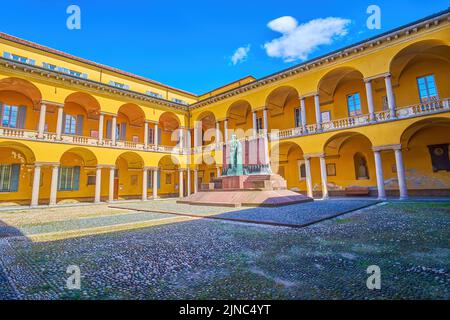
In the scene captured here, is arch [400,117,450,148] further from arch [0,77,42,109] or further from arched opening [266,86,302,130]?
arch [0,77,42,109]

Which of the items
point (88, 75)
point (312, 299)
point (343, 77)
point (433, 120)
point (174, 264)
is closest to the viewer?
point (312, 299)

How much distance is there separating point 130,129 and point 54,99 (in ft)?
27.7

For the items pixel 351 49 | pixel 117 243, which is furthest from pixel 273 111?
pixel 117 243

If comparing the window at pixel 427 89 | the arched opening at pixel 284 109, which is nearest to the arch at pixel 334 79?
the arched opening at pixel 284 109

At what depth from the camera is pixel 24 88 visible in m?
17.3

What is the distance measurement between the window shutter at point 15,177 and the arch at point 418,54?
2777 cm

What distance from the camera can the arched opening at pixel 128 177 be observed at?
23755mm

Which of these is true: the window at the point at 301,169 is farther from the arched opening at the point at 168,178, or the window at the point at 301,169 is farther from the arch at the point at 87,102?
the arch at the point at 87,102

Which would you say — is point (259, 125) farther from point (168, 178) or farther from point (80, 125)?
point (80, 125)

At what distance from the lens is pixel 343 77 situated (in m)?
18.7

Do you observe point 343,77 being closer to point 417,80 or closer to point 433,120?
point 417,80

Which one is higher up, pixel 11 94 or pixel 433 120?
pixel 11 94

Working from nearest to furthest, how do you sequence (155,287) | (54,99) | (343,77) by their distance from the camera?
(155,287), (54,99), (343,77)

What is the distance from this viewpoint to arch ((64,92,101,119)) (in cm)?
1937
